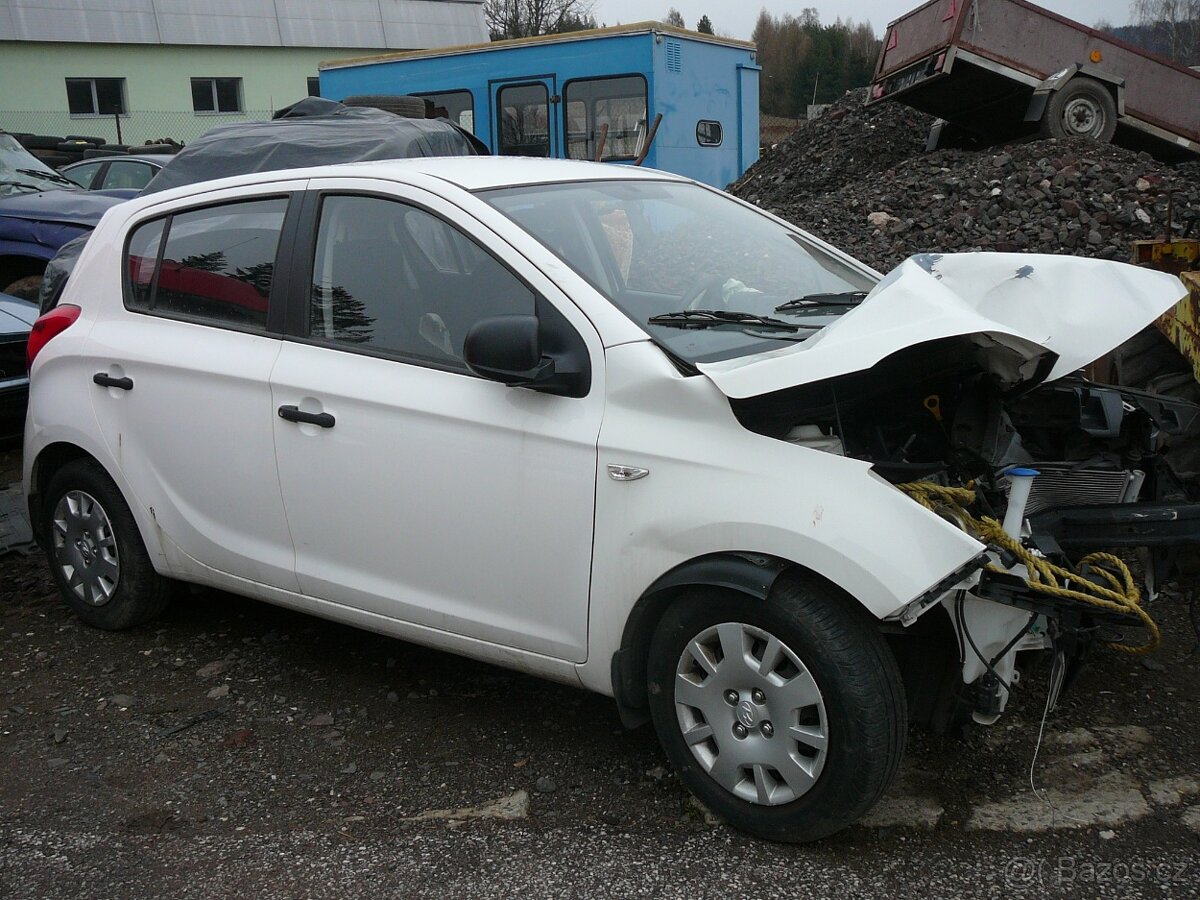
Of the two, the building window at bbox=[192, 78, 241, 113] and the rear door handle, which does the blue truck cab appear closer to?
the rear door handle

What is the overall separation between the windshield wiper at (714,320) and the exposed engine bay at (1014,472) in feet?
1.36

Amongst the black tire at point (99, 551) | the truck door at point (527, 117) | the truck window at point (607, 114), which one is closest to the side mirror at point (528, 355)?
the black tire at point (99, 551)

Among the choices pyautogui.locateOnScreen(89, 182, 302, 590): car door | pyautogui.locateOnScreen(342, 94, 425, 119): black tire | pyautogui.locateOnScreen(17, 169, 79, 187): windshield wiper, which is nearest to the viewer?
pyautogui.locateOnScreen(89, 182, 302, 590): car door

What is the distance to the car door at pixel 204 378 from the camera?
3.89 m

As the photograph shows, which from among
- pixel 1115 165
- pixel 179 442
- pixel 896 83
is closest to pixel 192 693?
pixel 179 442

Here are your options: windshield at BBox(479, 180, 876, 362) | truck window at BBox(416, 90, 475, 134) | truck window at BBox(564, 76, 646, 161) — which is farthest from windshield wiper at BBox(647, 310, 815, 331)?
truck window at BBox(416, 90, 475, 134)

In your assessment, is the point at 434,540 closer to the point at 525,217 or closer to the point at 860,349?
the point at 525,217

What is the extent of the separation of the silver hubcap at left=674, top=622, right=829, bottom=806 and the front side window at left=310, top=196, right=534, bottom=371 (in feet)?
3.69

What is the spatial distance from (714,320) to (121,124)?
34311 mm

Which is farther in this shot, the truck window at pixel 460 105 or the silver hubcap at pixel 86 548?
the truck window at pixel 460 105

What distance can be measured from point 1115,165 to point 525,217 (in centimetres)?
883

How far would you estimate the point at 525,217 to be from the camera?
355 cm

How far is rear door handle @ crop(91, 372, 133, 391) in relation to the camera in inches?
166

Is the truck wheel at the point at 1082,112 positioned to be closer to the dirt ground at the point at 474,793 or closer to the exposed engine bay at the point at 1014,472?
the dirt ground at the point at 474,793
